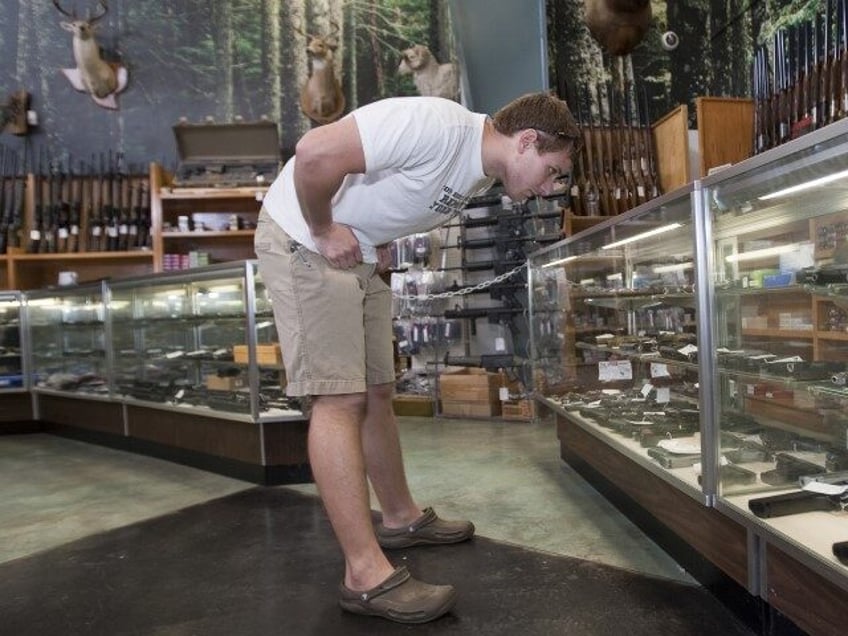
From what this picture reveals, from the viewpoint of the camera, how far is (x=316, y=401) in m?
1.86

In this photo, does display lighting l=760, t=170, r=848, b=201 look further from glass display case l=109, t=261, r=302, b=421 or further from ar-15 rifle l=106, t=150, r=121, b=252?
ar-15 rifle l=106, t=150, r=121, b=252

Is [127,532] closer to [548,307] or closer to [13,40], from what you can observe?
[548,307]

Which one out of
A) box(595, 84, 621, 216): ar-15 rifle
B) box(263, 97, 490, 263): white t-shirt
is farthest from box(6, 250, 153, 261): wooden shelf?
box(263, 97, 490, 263): white t-shirt

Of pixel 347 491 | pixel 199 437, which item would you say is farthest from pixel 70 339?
pixel 347 491

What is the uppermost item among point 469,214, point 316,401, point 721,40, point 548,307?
point 721,40

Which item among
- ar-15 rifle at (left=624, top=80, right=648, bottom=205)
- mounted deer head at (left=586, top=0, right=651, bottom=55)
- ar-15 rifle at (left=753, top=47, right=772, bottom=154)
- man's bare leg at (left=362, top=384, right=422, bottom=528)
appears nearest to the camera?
man's bare leg at (left=362, top=384, right=422, bottom=528)

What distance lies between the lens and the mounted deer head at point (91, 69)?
21.0 feet

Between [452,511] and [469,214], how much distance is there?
359 centimetres

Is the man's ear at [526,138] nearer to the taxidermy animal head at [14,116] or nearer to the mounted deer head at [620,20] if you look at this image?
the mounted deer head at [620,20]

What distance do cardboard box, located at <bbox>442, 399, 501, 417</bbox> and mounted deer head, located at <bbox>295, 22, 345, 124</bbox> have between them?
10.2 ft

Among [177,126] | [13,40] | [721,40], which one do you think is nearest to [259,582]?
[177,126]

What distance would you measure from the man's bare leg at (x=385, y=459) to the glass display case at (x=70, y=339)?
9.66ft

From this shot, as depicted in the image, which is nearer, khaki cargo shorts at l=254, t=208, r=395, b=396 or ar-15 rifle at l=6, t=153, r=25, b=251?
khaki cargo shorts at l=254, t=208, r=395, b=396

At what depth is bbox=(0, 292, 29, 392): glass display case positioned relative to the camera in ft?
Answer: 17.6
